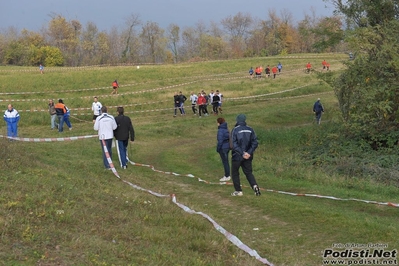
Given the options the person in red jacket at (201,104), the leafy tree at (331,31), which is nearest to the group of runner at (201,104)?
the person in red jacket at (201,104)

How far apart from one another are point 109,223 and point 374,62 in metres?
13.4

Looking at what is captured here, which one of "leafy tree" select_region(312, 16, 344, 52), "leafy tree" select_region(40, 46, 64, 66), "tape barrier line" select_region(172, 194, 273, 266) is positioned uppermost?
"leafy tree" select_region(40, 46, 64, 66)

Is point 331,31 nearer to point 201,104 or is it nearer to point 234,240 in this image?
point 201,104

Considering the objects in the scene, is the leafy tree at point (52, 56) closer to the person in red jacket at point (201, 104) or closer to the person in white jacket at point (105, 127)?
the person in red jacket at point (201, 104)

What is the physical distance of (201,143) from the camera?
20516mm

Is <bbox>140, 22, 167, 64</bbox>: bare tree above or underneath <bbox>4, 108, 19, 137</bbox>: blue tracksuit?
above

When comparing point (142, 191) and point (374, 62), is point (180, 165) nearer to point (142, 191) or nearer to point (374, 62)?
point (142, 191)

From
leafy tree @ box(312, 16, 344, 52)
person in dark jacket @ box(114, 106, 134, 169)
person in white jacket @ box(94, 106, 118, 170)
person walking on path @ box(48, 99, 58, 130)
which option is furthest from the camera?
person walking on path @ box(48, 99, 58, 130)

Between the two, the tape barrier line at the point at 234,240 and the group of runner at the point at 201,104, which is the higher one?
the group of runner at the point at 201,104

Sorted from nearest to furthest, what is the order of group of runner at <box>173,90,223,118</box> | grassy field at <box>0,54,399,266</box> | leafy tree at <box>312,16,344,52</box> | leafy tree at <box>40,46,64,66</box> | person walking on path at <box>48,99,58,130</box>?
1. grassy field at <box>0,54,399,266</box>
2. leafy tree at <box>312,16,344,52</box>
3. person walking on path at <box>48,99,58,130</box>
4. group of runner at <box>173,90,223,118</box>
5. leafy tree at <box>40,46,64,66</box>

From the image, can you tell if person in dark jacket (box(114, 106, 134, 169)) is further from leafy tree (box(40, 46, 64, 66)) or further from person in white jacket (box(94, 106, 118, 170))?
leafy tree (box(40, 46, 64, 66))

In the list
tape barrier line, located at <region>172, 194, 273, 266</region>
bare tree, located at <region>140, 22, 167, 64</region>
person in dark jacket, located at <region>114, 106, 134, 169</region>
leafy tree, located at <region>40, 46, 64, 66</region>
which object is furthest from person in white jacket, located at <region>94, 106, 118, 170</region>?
bare tree, located at <region>140, 22, 167, 64</region>

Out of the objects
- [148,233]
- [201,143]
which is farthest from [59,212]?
[201,143]

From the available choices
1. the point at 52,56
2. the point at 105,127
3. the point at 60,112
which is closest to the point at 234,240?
the point at 105,127
